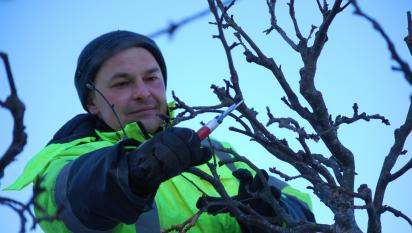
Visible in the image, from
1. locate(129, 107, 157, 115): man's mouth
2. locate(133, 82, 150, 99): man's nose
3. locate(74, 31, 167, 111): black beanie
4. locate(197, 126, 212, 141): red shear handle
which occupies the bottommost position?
locate(197, 126, 212, 141): red shear handle

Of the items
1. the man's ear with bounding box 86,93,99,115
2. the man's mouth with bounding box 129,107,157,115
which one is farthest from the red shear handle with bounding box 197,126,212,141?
the man's ear with bounding box 86,93,99,115

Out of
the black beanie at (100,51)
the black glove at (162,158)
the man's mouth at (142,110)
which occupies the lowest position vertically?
the black glove at (162,158)

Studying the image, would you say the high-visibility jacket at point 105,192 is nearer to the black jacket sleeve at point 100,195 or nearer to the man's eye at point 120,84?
the black jacket sleeve at point 100,195

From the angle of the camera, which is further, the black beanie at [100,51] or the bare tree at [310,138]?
the black beanie at [100,51]

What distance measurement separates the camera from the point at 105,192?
2.43 meters

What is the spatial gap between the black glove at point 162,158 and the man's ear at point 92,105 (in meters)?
2.04

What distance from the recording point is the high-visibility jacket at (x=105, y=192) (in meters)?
2.45

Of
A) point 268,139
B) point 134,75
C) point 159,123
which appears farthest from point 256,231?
point 134,75

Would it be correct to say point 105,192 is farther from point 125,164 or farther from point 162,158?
point 162,158

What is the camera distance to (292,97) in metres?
2.48

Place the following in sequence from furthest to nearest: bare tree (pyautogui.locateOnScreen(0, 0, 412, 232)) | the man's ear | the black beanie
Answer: the man's ear → the black beanie → bare tree (pyautogui.locateOnScreen(0, 0, 412, 232))

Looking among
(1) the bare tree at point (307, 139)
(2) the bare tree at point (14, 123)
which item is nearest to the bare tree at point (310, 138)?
(1) the bare tree at point (307, 139)

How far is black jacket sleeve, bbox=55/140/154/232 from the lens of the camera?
2.42 m

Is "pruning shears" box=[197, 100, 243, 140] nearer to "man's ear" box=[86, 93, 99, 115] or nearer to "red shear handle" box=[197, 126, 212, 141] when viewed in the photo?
"red shear handle" box=[197, 126, 212, 141]
